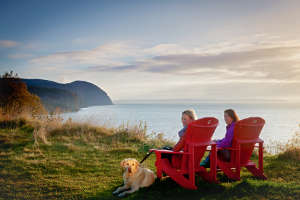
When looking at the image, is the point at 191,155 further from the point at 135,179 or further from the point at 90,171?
the point at 90,171

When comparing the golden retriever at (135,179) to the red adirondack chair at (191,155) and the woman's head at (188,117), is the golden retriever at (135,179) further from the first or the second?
the woman's head at (188,117)

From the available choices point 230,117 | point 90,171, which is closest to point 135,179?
point 90,171

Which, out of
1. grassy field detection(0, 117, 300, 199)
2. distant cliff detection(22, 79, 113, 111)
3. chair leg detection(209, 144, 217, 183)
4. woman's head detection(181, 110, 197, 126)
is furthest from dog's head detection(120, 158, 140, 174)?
distant cliff detection(22, 79, 113, 111)

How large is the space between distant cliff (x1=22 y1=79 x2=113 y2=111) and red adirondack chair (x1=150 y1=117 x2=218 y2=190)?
26696 millimetres

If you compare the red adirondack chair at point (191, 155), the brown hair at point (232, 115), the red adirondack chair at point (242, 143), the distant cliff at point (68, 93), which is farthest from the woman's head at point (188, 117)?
the distant cliff at point (68, 93)

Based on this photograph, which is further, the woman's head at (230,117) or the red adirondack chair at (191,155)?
the woman's head at (230,117)

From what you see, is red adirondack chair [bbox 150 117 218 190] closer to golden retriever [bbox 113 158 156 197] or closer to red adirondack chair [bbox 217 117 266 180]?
golden retriever [bbox 113 158 156 197]

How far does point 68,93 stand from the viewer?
3881 centimetres

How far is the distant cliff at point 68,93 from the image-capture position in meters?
34.7

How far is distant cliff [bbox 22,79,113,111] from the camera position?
3472cm

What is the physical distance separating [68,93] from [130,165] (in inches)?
1420

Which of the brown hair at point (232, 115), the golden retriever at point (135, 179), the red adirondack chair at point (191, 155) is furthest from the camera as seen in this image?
the brown hair at point (232, 115)

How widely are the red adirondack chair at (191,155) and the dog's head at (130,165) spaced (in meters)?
0.42

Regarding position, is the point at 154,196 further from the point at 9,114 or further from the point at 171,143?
the point at 9,114
